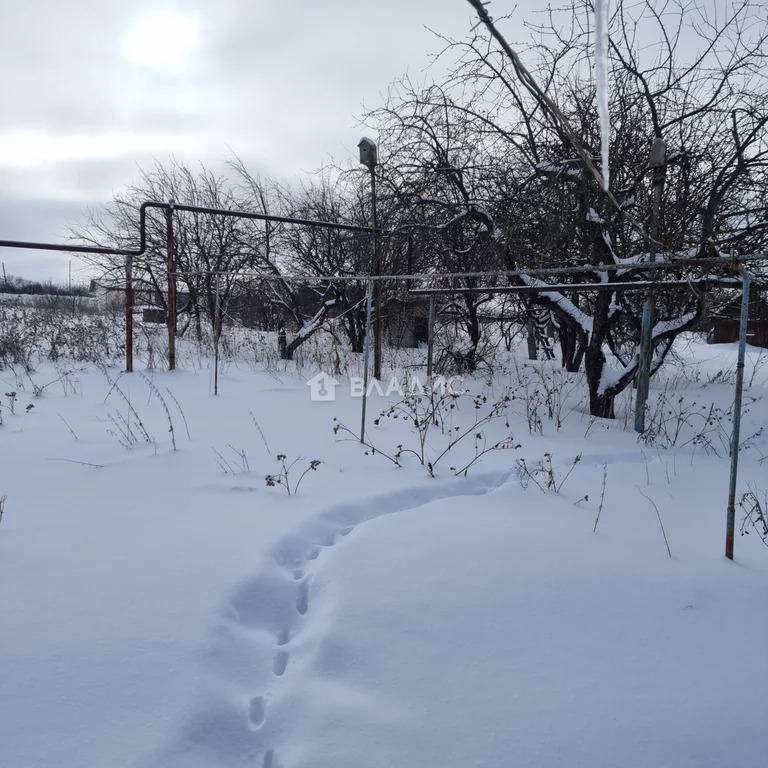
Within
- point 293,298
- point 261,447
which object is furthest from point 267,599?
point 293,298

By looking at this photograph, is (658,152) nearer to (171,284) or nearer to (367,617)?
A: (367,617)

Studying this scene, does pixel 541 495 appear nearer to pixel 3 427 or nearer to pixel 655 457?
pixel 655 457

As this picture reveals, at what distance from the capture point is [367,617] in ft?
6.06

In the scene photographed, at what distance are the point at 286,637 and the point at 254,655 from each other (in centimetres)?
14

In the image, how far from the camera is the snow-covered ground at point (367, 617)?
1374 mm

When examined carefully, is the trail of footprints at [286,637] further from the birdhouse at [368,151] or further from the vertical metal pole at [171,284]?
the vertical metal pole at [171,284]

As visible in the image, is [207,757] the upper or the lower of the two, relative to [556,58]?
lower

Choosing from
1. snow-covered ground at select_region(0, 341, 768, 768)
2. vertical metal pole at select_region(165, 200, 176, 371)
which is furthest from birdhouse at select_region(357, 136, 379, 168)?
snow-covered ground at select_region(0, 341, 768, 768)

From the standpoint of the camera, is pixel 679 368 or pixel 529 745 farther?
pixel 679 368

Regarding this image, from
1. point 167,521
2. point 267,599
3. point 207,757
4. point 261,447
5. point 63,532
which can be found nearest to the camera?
point 207,757

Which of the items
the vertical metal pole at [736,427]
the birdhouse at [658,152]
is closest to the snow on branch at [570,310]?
the birdhouse at [658,152]

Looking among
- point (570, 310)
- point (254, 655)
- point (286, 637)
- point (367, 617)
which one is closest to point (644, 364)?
point (570, 310)

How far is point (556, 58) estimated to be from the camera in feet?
17.3

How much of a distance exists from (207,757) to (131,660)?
417mm
